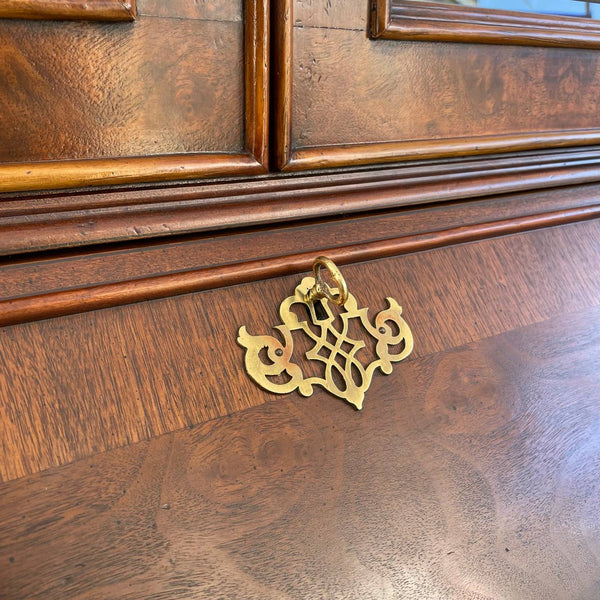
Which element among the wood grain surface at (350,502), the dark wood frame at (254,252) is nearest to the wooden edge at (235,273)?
the dark wood frame at (254,252)

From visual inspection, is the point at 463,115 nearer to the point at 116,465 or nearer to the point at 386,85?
the point at 386,85

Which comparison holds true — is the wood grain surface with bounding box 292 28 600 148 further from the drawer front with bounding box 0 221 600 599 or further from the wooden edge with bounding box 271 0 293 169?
the drawer front with bounding box 0 221 600 599

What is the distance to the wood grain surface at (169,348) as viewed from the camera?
0.40 meters

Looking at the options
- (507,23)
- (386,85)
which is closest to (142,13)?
(386,85)

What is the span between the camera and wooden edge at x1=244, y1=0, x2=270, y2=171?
1.51ft

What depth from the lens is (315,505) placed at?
43 centimetres

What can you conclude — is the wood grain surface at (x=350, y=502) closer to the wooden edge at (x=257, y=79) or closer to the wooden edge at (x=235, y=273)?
the wooden edge at (x=235, y=273)

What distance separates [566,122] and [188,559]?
1.84ft

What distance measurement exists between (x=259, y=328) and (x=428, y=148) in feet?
0.76

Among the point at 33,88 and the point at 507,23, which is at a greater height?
the point at 507,23

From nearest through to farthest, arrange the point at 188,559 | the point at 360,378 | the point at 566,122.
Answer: the point at 188,559 < the point at 360,378 < the point at 566,122

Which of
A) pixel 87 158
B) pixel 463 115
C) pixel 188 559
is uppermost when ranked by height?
pixel 463 115

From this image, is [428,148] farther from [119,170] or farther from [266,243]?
[119,170]

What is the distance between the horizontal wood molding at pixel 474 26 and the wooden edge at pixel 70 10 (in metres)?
0.21
